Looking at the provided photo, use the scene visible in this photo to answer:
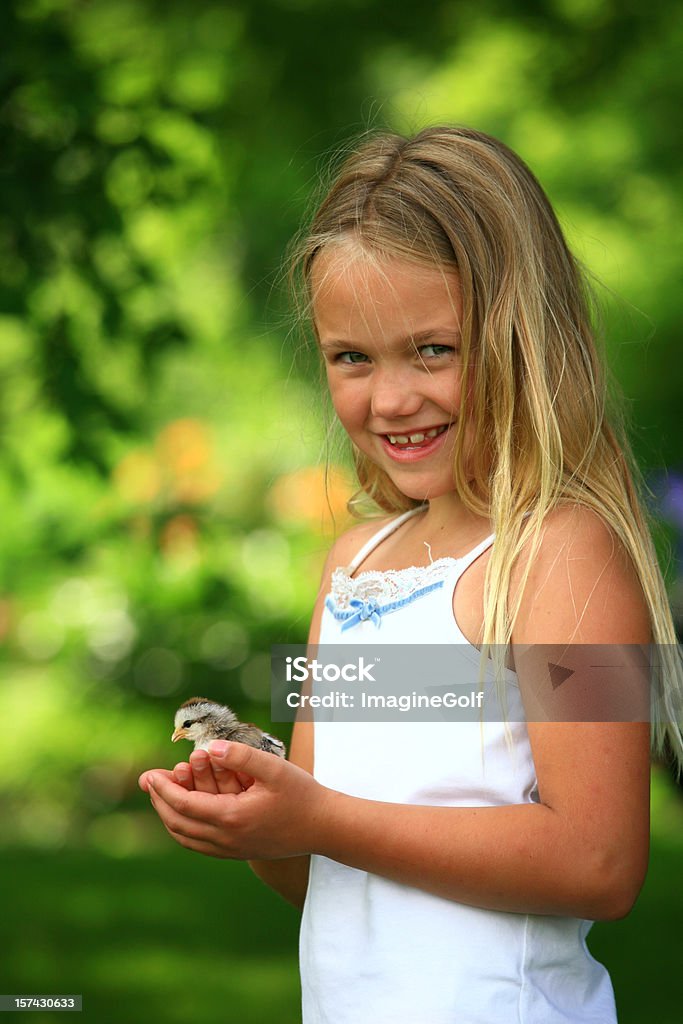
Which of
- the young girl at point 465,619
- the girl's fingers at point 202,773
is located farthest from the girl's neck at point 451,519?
the girl's fingers at point 202,773

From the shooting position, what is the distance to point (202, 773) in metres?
1.63

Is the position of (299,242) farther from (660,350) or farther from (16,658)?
(16,658)

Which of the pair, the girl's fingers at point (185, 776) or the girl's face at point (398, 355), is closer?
the girl's fingers at point (185, 776)

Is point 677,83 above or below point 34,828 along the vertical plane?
above

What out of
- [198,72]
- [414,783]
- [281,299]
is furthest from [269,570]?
[414,783]

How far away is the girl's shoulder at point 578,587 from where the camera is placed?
1623 mm

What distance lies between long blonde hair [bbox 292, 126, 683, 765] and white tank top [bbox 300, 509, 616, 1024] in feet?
0.38

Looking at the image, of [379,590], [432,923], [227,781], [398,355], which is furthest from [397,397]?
[432,923]

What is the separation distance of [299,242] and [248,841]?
3.30 ft

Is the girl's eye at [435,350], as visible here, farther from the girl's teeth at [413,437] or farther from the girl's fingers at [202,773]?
the girl's fingers at [202,773]

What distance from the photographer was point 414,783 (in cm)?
175

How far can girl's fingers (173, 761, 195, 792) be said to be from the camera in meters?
1.64

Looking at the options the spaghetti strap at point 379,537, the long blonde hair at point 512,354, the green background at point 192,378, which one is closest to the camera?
the long blonde hair at point 512,354

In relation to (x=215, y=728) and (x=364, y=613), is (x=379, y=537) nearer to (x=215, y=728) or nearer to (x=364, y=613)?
(x=364, y=613)
